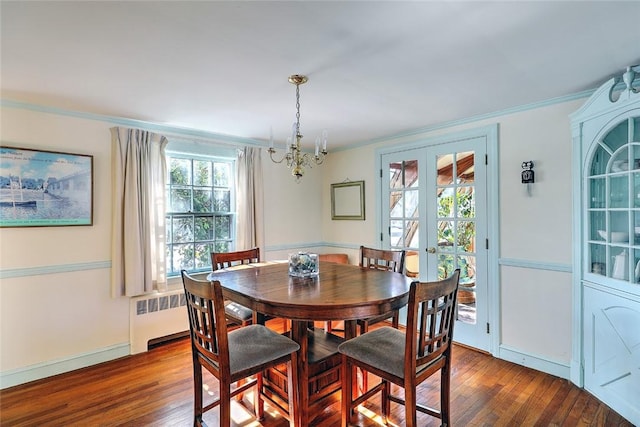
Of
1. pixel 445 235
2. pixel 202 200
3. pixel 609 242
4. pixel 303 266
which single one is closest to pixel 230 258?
pixel 303 266

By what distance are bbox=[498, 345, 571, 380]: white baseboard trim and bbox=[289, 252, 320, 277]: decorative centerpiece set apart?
6.66ft

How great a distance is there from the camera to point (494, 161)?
307cm

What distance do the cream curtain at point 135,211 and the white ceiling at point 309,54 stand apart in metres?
0.33

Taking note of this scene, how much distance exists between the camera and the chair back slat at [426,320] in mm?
1557

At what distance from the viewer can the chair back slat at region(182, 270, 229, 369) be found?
5.41 ft

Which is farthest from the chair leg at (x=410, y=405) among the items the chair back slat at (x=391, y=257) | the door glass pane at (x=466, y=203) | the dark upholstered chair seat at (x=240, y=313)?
the door glass pane at (x=466, y=203)

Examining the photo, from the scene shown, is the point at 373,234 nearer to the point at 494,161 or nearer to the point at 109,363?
the point at 494,161

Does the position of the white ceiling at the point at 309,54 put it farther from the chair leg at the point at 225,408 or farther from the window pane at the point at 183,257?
the chair leg at the point at 225,408

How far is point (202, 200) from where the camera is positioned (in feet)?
12.5

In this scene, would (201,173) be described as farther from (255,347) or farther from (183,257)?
(255,347)

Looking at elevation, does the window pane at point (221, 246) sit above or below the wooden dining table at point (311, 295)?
above

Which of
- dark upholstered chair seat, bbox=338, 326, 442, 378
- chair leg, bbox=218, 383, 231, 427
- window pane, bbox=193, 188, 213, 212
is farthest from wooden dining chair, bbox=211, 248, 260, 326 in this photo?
window pane, bbox=193, 188, 213, 212

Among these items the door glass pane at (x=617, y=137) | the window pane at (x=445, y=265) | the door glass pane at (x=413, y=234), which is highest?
the door glass pane at (x=617, y=137)

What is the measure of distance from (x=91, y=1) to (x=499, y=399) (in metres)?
3.39
